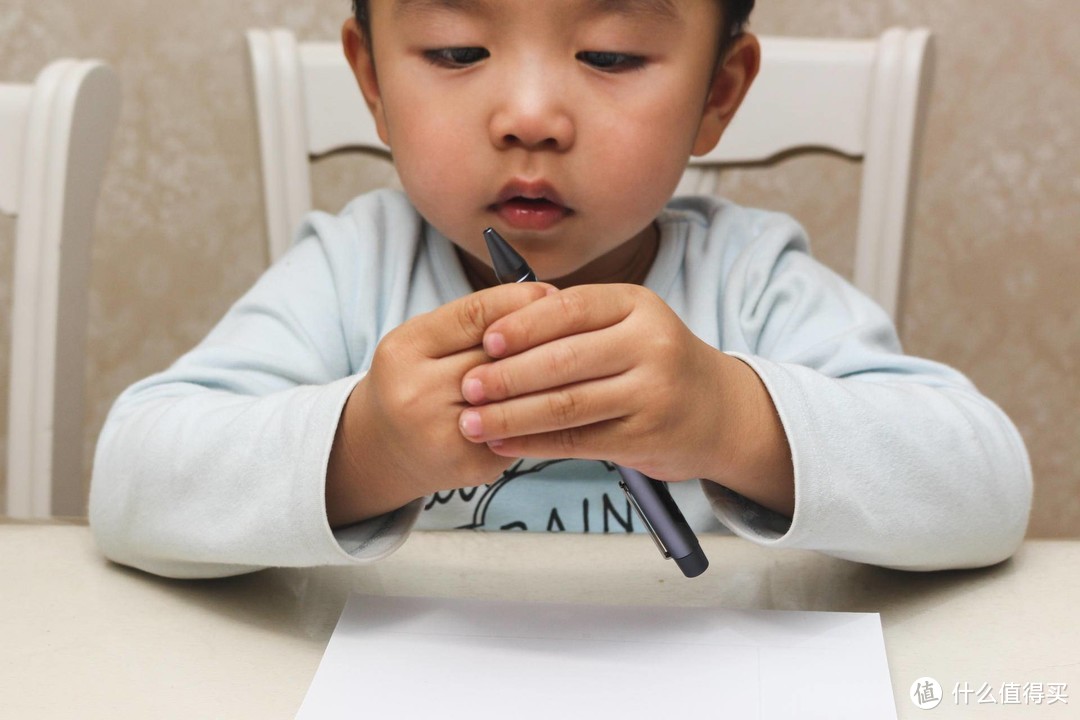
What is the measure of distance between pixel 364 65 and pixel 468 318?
0.32 metres

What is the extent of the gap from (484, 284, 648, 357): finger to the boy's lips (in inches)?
6.0

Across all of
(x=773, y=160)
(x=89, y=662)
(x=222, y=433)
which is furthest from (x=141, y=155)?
(x=89, y=662)

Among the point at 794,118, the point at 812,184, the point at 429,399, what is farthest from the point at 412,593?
the point at 812,184

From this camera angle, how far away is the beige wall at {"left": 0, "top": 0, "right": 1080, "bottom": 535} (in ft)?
4.52

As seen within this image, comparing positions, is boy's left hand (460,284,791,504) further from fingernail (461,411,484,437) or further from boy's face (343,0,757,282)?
boy's face (343,0,757,282)

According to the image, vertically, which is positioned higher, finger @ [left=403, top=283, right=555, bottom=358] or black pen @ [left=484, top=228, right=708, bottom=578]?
finger @ [left=403, top=283, right=555, bottom=358]

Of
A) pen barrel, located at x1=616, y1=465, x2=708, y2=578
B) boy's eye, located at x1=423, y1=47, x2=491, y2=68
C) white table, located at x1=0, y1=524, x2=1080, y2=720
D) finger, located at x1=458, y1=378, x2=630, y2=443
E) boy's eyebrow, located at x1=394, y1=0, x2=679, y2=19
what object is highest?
boy's eyebrow, located at x1=394, y1=0, x2=679, y2=19

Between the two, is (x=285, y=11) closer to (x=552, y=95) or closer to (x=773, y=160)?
(x=773, y=160)

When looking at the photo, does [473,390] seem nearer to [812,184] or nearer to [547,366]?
[547,366]

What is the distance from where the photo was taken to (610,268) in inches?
32.3

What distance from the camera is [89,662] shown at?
0.51 metres

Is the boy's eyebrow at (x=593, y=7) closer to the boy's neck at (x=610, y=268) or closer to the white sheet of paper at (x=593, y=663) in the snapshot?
the boy's neck at (x=610, y=268)

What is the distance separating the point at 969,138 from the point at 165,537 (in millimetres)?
1094

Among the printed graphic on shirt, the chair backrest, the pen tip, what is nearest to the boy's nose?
the pen tip
